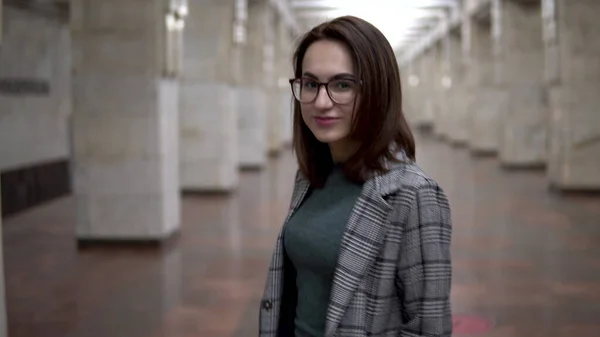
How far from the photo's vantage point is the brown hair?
1.92 meters

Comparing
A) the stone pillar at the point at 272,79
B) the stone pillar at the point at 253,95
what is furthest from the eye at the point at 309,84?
the stone pillar at the point at 272,79

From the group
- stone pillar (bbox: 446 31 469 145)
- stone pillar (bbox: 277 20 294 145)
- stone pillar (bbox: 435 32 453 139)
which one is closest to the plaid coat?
stone pillar (bbox: 277 20 294 145)

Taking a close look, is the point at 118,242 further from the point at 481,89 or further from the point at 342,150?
the point at 481,89

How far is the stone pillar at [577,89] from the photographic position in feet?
44.4

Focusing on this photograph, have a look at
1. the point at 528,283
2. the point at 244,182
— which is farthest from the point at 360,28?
the point at 244,182

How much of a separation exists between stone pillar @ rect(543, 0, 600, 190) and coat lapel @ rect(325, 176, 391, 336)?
41.7ft

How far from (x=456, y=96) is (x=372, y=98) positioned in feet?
92.9

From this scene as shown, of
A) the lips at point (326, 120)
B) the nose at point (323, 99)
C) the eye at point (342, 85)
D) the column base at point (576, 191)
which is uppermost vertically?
the eye at point (342, 85)

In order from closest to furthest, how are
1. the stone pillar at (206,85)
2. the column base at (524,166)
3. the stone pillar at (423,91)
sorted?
the stone pillar at (206,85), the column base at (524,166), the stone pillar at (423,91)

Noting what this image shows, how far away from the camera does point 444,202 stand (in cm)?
191

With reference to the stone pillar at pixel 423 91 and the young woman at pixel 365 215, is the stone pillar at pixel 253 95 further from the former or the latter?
the stone pillar at pixel 423 91

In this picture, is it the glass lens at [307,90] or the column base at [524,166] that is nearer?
the glass lens at [307,90]

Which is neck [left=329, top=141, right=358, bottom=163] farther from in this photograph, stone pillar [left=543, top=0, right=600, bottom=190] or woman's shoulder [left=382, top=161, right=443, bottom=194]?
stone pillar [left=543, top=0, right=600, bottom=190]

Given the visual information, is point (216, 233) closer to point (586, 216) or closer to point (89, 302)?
point (89, 302)
